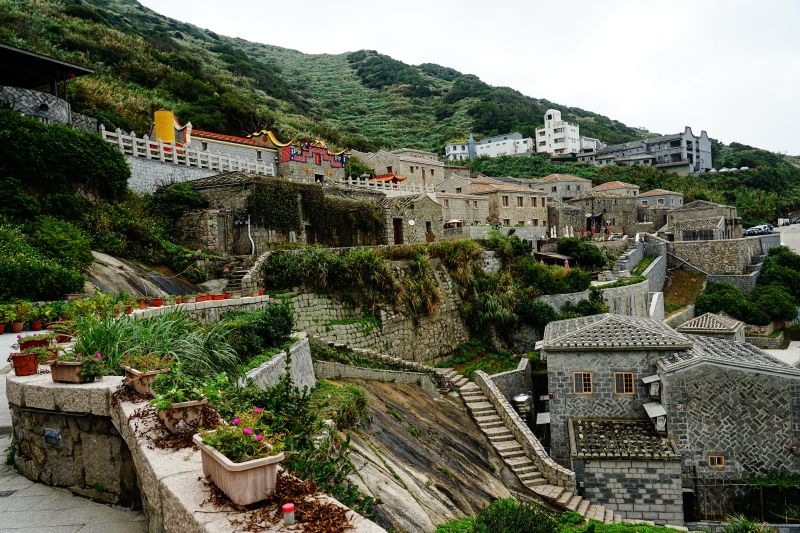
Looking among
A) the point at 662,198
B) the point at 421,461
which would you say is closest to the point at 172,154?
the point at 421,461

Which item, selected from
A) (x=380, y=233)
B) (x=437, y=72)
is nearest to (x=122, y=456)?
(x=380, y=233)

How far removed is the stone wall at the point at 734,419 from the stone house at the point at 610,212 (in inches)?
1657

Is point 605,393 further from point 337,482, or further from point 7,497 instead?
point 7,497

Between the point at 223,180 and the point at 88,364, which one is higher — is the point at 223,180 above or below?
above

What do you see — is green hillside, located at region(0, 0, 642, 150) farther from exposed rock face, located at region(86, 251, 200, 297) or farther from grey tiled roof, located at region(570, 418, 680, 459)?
grey tiled roof, located at region(570, 418, 680, 459)

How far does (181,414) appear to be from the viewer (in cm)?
517

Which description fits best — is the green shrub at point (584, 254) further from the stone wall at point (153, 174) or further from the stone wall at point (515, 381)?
the stone wall at point (153, 174)

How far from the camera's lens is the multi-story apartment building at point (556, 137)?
333ft

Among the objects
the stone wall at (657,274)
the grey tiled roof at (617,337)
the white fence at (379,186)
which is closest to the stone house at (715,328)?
the stone wall at (657,274)

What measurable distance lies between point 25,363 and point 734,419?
18479 mm

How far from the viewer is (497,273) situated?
29.1 metres

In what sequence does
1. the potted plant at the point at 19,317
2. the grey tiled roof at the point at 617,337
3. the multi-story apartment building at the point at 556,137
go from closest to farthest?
the potted plant at the point at 19,317 → the grey tiled roof at the point at 617,337 → the multi-story apartment building at the point at 556,137

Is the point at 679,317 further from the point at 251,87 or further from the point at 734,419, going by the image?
the point at 251,87

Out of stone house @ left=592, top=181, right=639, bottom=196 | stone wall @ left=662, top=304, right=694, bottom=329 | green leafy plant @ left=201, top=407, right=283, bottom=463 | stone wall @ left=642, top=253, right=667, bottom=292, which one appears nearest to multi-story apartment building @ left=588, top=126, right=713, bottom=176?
stone house @ left=592, top=181, right=639, bottom=196
